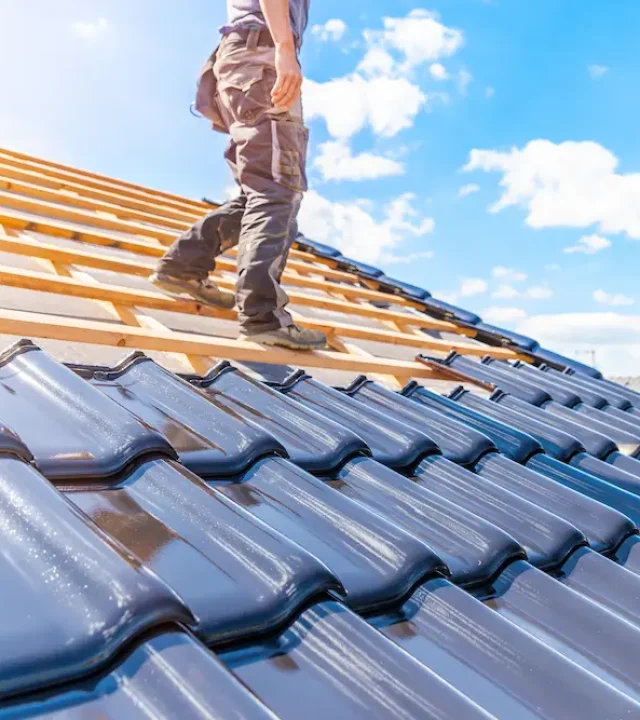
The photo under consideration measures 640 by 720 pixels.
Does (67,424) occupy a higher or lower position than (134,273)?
lower

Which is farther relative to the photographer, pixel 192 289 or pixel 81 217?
pixel 81 217

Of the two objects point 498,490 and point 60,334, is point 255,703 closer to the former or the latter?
point 498,490

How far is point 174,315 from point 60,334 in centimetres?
99

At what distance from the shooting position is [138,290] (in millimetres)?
3223

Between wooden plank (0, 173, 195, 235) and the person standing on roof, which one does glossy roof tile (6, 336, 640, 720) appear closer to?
the person standing on roof

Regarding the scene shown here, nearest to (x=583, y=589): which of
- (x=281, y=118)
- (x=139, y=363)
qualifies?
(x=139, y=363)

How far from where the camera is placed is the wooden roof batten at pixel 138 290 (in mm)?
2520

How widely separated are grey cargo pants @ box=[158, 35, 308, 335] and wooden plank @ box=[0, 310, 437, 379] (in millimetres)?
168

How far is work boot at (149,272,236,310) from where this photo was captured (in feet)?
10.8

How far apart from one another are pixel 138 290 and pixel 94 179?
3279 millimetres

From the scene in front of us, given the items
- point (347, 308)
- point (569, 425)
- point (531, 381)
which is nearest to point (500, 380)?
point (531, 381)

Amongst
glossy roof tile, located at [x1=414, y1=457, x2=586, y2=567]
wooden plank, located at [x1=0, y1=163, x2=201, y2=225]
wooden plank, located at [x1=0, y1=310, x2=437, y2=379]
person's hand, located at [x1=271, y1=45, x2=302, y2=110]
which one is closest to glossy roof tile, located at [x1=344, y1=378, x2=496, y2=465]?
glossy roof tile, located at [x1=414, y1=457, x2=586, y2=567]


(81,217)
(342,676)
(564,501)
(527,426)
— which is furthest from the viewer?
(81,217)

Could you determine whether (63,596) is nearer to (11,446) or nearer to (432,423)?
(11,446)
